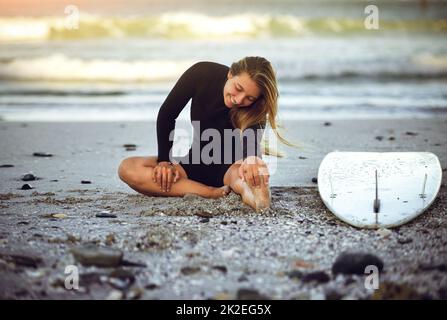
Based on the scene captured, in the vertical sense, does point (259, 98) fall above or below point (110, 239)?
above

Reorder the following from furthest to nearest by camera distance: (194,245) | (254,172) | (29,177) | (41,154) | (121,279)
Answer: (41,154) → (29,177) → (254,172) → (194,245) → (121,279)

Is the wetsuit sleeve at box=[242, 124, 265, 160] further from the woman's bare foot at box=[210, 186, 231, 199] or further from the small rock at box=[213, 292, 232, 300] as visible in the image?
the small rock at box=[213, 292, 232, 300]

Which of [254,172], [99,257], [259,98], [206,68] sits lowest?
[99,257]

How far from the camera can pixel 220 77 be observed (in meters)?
4.09

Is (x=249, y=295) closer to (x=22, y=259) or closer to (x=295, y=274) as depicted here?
(x=295, y=274)

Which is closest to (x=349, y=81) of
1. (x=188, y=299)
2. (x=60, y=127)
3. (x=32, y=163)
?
(x=60, y=127)

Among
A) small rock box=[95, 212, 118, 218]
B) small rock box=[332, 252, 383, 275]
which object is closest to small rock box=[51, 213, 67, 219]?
small rock box=[95, 212, 118, 218]

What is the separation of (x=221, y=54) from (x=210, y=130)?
11.9 meters

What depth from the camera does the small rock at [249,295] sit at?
8.38 feet

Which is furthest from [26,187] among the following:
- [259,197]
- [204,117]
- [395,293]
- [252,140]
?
[395,293]

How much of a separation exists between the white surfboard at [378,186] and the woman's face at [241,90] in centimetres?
70

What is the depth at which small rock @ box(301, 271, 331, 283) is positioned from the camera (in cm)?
269

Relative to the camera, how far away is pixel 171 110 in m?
4.01
